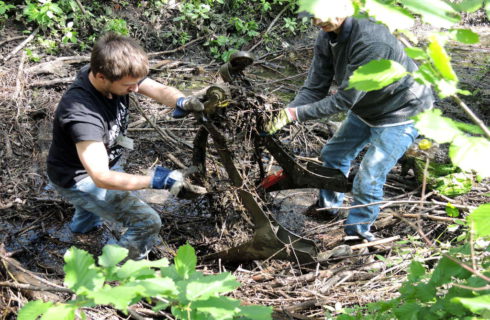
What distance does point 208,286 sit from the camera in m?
1.38

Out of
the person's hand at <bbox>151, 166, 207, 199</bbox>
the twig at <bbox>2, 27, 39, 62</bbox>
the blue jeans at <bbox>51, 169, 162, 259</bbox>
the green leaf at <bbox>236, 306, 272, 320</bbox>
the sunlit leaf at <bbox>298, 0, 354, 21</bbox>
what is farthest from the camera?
the twig at <bbox>2, 27, 39, 62</bbox>

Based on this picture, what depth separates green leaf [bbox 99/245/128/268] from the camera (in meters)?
1.40

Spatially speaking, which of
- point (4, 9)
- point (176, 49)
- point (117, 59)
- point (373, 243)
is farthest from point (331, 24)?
point (4, 9)

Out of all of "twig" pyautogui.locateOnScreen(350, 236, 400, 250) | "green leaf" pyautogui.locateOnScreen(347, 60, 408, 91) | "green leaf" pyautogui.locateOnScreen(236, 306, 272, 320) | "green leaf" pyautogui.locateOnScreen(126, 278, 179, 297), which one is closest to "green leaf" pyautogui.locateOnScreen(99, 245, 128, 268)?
"green leaf" pyautogui.locateOnScreen(126, 278, 179, 297)

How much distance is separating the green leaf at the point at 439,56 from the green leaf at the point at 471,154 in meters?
0.16

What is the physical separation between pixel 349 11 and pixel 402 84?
225cm

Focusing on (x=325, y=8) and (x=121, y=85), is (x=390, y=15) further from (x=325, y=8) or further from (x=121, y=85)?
(x=121, y=85)

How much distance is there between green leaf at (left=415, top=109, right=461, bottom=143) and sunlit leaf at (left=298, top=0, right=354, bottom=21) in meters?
0.33

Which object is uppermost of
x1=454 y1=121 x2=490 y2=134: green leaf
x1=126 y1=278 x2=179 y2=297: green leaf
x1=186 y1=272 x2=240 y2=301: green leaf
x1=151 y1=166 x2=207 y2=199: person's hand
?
x1=454 y1=121 x2=490 y2=134: green leaf

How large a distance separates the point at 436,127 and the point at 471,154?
0.35ft

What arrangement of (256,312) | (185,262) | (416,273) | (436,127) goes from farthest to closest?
(416,273)
(185,262)
(256,312)
(436,127)

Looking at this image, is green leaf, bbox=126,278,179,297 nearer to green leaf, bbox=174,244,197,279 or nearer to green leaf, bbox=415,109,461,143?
green leaf, bbox=174,244,197,279

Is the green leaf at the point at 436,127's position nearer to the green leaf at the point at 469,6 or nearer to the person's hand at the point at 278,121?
the green leaf at the point at 469,6

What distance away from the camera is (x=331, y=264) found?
3.39 metres
